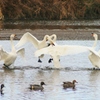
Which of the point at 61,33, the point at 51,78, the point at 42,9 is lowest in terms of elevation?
the point at 51,78

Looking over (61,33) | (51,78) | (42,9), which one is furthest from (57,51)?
(42,9)

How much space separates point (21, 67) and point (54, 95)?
5.05 metres

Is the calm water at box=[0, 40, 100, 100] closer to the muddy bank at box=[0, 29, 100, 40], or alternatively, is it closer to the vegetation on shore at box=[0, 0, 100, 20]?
the muddy bank at box=[0, 29, 100, 40]

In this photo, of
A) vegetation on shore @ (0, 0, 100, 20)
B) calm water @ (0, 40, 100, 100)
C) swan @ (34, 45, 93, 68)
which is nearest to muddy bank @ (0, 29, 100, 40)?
calm water @ (0, 40, 100, 100)

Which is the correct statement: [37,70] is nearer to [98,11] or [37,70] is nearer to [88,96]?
[88,96]

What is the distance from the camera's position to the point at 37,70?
1767 cm

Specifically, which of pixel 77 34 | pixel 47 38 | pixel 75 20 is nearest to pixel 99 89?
pixel 47 38

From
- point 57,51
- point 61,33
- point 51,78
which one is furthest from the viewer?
point 61,33

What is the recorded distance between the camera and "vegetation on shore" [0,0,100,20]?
46438 millimetres

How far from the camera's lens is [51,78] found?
16.0 metres

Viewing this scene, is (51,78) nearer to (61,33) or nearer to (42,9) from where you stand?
(61,33)

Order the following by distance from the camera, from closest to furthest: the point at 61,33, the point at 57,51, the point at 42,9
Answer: the point at 57,51 → the point at 61,33 → the point at 42,9

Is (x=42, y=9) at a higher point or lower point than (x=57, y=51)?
higher

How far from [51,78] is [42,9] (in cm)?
3127
